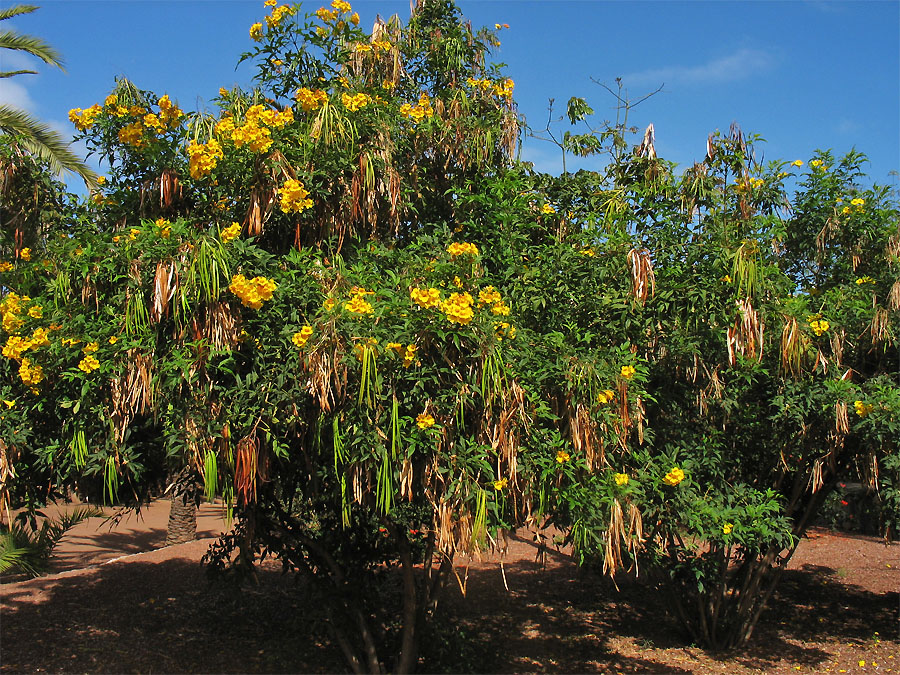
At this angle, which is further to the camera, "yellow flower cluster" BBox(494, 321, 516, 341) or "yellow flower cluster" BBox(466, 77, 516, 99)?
"yellow flower cluster" BBox(466, 77, 516, 99)

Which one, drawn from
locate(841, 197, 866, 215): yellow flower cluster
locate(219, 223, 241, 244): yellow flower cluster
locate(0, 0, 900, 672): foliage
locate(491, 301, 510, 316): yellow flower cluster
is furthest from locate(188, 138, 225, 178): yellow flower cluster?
locate(841, 197, 866, 215): yellow flower cluster

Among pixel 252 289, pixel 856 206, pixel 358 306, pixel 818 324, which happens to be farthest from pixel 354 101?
pixel 856 206

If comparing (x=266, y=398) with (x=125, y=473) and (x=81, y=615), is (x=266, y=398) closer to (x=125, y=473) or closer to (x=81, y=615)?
(x=125, y=473)

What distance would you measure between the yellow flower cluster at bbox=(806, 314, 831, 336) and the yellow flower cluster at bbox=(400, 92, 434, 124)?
261 cm

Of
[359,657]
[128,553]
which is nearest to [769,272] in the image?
[359,657]

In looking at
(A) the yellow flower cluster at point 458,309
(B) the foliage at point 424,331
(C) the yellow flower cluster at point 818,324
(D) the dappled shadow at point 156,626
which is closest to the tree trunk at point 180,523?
(D) the dappled shadow at point 156,626

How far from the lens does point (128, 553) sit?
9953mm

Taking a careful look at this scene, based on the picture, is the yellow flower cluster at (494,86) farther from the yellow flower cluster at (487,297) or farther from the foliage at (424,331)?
the yellow flower cluster at (487,297)

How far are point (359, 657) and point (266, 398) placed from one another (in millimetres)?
2916

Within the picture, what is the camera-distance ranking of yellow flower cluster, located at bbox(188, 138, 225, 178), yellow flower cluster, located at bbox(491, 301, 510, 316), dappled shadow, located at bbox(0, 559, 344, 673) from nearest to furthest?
yellow flower cluster, located at bbox(491, 301, 510, 316) < yellow flower cluster, located at bbox(188, 138, 225, 178) < dappled shadow, located at bbox(0, 559, 344, 673)

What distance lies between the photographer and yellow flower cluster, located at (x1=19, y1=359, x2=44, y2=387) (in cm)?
Result: 324

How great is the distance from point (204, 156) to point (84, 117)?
736 millimetres

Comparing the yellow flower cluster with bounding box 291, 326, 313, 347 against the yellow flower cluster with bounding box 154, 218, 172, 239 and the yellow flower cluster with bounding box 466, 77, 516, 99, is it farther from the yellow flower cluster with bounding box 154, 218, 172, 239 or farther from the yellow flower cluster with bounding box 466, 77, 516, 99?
the yellow flower cluster with bounding box 466, 77, 516, 99

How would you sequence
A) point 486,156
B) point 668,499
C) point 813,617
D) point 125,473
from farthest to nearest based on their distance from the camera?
point 813,617 → point 486,156 → point 668,499 → point 125,473
